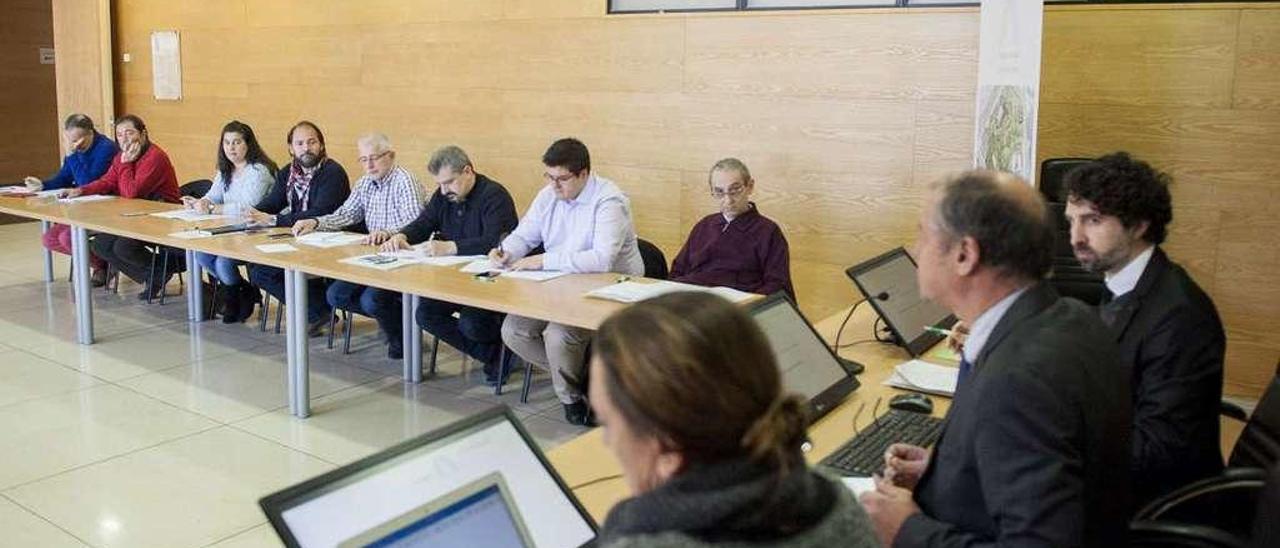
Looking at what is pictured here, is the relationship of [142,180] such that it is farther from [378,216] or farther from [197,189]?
[378,216]

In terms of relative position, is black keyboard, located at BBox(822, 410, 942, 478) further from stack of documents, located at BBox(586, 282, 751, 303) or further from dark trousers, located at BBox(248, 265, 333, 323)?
dark trousers, located at BBox(248, 265, 333, 323)

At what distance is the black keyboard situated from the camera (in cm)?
208

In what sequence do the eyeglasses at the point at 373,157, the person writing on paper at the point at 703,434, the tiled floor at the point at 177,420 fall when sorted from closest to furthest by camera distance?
the person writing on paper at the point at 703,434, the tiled floor at the point at 177,420, the eyeglasses at the point at 373,157

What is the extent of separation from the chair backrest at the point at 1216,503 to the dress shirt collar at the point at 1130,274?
46 cm

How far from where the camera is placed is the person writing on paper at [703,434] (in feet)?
3.29

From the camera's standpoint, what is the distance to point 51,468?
150 inches

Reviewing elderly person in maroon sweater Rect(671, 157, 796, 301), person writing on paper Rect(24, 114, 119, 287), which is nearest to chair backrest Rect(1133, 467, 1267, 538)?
elderly person in maroon sweater Rect(671, 157, 796, 301)

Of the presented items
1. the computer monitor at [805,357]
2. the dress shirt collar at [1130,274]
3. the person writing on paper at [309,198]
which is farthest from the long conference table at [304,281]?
the dress shirt collar at [1130,274]

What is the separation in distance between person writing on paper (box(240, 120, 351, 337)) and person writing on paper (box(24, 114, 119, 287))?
6.05 ft

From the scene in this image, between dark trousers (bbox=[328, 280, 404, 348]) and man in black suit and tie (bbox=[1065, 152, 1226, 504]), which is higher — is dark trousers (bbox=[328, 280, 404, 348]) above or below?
below

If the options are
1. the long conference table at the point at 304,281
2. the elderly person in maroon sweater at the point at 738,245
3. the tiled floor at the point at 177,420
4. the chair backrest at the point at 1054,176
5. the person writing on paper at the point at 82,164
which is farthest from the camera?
the person writing on paper at the point at 82,164

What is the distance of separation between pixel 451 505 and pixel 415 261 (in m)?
3.20

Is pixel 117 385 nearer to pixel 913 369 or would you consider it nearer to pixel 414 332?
pixel 414 332

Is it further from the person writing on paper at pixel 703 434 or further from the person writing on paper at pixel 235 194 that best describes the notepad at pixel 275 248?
the person writing on paper at pixel 703 434
